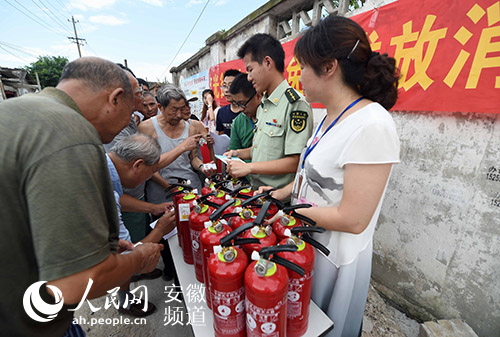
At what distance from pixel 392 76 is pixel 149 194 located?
233cm

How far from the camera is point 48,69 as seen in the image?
112 ft

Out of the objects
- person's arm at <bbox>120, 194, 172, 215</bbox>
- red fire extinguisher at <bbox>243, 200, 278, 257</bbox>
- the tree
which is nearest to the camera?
red fire extinguisher at <bbox>243, 200, 278, 257</bbox>

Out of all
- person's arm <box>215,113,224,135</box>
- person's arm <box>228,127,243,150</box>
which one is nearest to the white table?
person's arm <box>228,127,243,150</box>

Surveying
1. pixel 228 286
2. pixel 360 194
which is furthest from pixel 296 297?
pixel 360 194

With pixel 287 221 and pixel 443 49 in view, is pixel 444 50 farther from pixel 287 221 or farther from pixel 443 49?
pixel 287 221

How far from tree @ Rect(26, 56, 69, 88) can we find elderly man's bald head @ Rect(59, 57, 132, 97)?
134ft

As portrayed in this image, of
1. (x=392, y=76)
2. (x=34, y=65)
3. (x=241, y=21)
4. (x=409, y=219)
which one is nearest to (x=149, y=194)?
(x=392, y=76)

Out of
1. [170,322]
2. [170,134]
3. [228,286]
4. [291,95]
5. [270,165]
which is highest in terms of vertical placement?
[291,95]

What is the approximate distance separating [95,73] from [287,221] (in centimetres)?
107

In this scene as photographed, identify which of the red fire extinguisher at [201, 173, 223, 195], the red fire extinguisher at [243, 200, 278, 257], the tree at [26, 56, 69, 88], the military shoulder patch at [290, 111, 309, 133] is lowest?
the red fire extinguisher at [201, 173, 223, 195]

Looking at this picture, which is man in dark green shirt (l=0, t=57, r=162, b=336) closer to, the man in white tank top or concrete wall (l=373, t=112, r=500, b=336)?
the man in white tank top

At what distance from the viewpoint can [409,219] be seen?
6.78 feet

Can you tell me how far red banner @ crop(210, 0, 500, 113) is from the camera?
1398mm

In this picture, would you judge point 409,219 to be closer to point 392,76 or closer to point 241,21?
point 392,76
